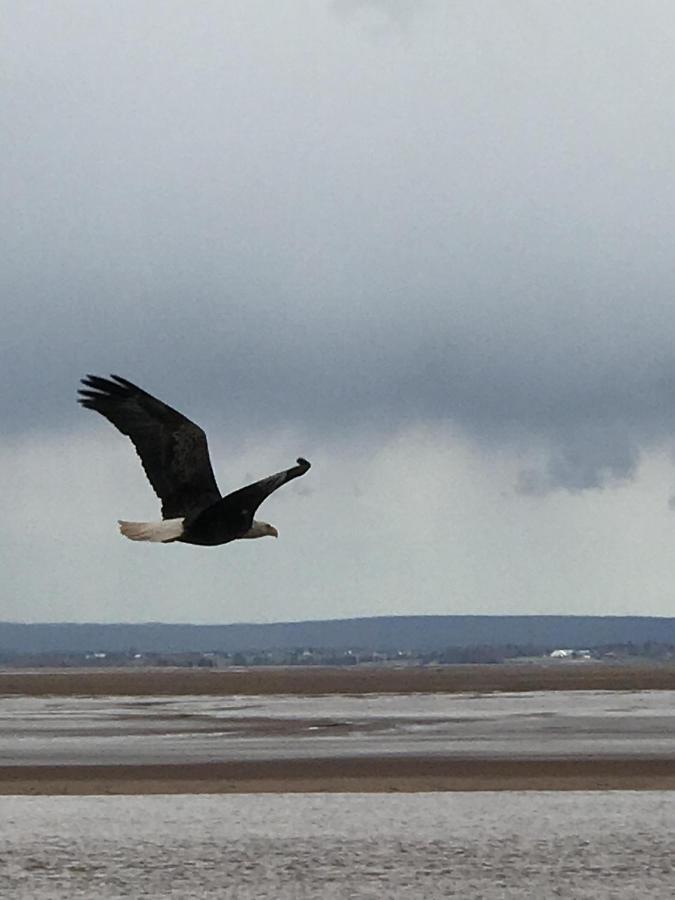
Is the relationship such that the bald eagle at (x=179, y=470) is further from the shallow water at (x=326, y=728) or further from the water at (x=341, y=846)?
the shallow water at (x=326, y=728)

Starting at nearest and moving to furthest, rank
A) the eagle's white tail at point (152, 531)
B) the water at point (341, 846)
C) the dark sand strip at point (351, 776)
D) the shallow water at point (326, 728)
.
Answer: the eagle's white tail at point (152, 531)
the water at point (341, 846)
the dark sand strip at point (351, 776)
the shallow water at point (326, 728)

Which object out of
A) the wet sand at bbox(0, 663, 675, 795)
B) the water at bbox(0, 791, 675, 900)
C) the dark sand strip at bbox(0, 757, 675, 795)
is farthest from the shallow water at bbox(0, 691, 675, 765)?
the water at bbox(0, 791, 675, 900)

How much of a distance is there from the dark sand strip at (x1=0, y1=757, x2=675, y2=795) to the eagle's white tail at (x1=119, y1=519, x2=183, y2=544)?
14789 mm

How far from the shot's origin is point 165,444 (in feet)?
60.6

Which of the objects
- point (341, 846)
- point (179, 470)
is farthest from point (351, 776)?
point (179, 470)

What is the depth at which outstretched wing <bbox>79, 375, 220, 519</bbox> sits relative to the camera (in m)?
18.4

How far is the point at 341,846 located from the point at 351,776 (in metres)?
9.61

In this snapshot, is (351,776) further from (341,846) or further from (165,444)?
(165,444)

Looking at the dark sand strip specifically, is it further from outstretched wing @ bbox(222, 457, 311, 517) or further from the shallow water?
outstretched wing @ bbox(222, 457, 311, 517)

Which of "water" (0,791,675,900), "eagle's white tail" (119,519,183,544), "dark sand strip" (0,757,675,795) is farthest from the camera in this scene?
"dark sand strip" (0,757,675,795)

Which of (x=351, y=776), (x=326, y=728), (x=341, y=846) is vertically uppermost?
(x=326, y=728)

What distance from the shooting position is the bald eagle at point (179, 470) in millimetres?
17766

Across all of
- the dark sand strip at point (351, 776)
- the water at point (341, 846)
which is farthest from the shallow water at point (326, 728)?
the water at point (341, 846)

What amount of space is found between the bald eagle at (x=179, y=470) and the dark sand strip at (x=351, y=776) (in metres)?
14.2
